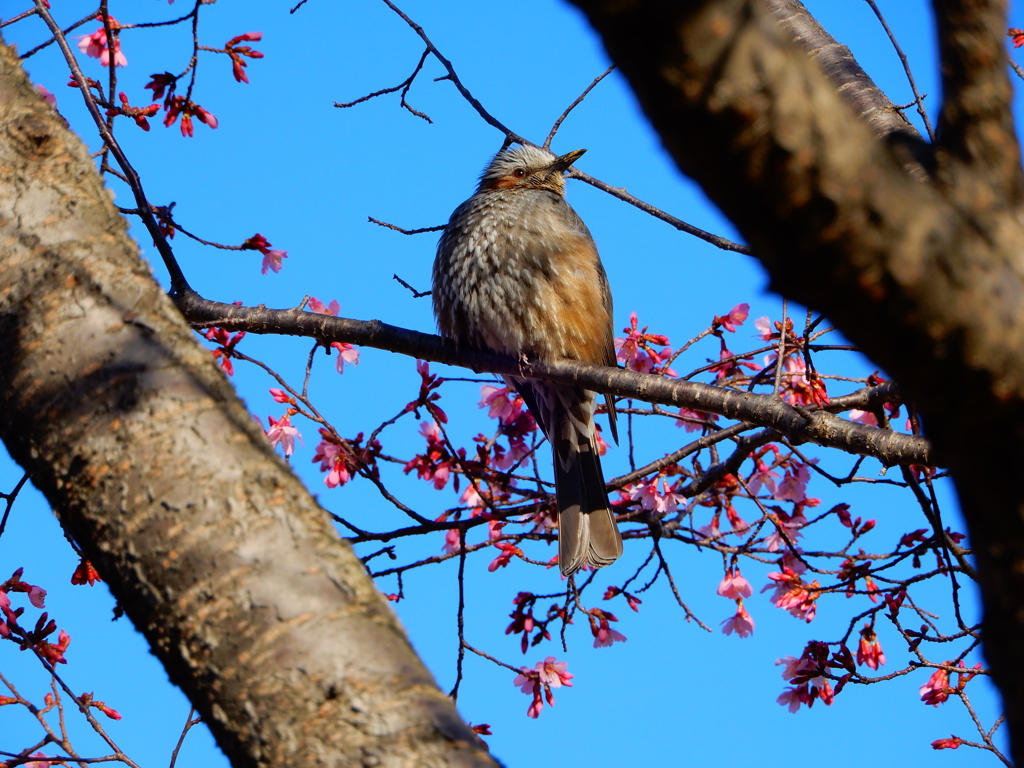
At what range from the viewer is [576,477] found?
4.07 metres

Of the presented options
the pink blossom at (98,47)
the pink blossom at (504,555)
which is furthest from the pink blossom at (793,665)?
the pink blossom at (98,47)

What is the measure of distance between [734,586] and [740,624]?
9.5 inches

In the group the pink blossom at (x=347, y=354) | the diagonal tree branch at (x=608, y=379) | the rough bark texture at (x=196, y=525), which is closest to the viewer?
the rough bark texture at (x=196, y=525)

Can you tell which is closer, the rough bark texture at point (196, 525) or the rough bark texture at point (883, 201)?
the rough bark texture at point (883, 201)

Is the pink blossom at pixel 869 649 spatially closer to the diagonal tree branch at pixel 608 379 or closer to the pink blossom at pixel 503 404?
the diagonal tree branch at pixel 608 379

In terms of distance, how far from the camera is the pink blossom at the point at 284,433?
3764 mm

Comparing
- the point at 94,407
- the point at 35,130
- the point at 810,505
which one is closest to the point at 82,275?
the point at 94,407

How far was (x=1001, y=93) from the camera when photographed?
3.02 feet

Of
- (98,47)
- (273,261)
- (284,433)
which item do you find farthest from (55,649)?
(98,47)

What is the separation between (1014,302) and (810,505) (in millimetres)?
3650

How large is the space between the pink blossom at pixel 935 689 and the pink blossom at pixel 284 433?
3.01 m

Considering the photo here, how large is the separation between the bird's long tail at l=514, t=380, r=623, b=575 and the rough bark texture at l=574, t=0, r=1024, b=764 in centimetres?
284

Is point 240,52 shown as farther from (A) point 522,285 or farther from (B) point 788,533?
(B) point 788,533

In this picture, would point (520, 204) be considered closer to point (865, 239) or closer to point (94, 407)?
point (94, 407)
